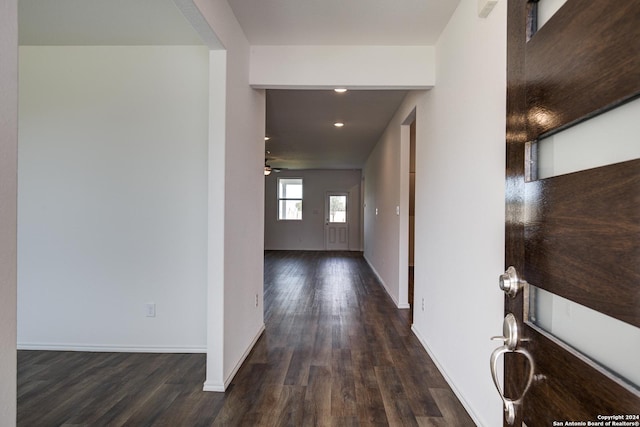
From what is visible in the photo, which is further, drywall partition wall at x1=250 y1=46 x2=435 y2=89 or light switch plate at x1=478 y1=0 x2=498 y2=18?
drywall partition wall at x1=250 y1=46 x2=435 y2=89

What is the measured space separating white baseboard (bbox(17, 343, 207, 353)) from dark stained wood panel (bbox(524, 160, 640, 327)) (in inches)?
108

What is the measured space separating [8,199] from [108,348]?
250cm

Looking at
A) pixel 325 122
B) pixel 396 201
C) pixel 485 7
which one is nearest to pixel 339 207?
pixel 325 122

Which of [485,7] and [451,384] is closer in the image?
[485,7]

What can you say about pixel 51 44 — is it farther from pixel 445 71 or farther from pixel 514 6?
pixel 514 6

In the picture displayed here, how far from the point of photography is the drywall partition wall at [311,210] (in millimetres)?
10586

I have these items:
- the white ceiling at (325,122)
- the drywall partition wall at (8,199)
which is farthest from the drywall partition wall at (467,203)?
the drywall partition wall at (8,199)

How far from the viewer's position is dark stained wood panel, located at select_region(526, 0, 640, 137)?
0.53m

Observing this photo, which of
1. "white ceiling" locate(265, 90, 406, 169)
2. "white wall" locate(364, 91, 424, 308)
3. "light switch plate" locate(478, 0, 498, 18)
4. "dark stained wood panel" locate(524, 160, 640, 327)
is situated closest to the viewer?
"dark stained wood panel" locate(524, 160, 640, 327)

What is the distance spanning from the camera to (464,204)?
2.06 m

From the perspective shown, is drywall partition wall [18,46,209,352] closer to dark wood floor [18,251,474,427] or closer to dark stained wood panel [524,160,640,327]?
dark wood floor [18,251,474,427]

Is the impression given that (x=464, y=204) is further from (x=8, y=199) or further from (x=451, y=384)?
A: (x=8, y=199)

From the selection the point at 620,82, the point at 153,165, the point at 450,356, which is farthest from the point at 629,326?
the point at 153,165

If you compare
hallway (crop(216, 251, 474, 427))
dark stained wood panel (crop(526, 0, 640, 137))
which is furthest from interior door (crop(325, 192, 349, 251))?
dark stained wood panel (crop(526, 0, 640, 137))
